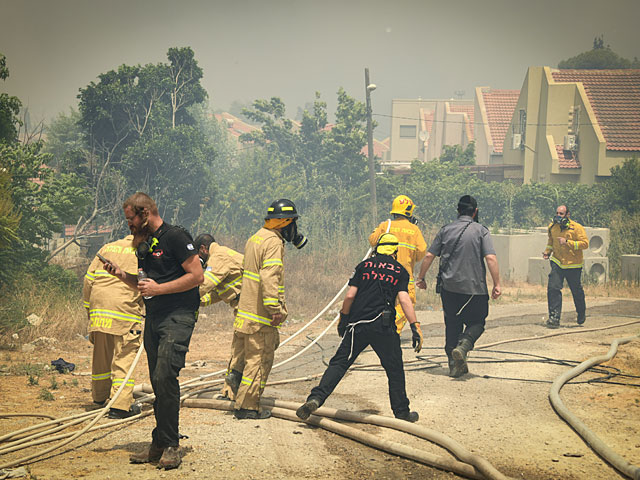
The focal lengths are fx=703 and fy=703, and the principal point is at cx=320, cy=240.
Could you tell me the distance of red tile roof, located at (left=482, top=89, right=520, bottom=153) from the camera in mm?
45500

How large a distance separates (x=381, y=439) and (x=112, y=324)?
2.91 m

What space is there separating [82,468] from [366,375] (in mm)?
4163

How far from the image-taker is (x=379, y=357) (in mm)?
6328

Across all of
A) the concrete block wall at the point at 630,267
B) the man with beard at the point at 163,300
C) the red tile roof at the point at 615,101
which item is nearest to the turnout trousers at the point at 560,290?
the concrete block wall at the point at 630,267

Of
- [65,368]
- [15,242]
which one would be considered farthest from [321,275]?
[65,368]

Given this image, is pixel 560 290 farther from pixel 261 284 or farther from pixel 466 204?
pixel 261 284

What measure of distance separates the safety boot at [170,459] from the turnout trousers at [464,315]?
4.12m

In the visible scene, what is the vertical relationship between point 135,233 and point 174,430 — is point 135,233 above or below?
above

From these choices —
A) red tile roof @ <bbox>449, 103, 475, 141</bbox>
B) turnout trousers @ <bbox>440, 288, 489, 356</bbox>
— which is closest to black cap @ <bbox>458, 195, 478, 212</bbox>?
turnout trousers @ <bbox>440, 288, 489, 356</bbox>

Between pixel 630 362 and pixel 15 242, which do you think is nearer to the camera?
pixel 630 362

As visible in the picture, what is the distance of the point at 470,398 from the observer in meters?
7.26

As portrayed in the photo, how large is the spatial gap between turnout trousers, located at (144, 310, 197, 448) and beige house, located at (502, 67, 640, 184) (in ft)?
90.5

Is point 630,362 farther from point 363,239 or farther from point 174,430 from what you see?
point 363,239

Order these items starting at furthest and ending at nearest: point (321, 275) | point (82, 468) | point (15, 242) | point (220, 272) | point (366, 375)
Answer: point (321, 275), point (15, 242), point (366, 375), point (220, 272), point (82, 468)
